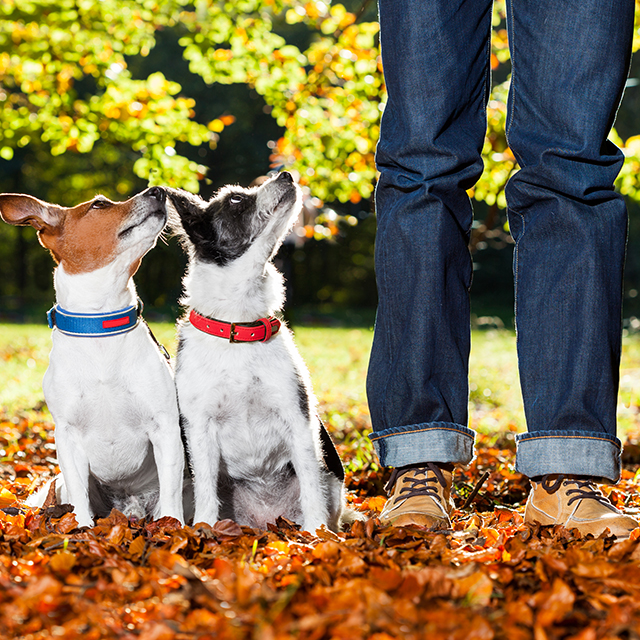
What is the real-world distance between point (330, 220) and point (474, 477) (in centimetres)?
385

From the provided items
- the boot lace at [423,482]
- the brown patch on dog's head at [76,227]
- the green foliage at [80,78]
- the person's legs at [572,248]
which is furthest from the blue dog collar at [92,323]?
the green foliage at [80,78]

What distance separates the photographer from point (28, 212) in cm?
284

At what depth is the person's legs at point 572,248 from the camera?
243cm

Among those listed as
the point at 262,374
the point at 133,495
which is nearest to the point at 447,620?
the point at 262,374

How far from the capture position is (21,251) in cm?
3080

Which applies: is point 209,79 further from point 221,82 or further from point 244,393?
point 244,393

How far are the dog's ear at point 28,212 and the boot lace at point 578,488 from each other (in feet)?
7.45

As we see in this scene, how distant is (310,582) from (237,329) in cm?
128

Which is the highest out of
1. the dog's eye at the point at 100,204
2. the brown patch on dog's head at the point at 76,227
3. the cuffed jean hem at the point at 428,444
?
the dog's eye at the point at 100,204

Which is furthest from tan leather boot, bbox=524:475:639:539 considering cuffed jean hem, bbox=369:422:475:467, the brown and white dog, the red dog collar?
the brown and white dog

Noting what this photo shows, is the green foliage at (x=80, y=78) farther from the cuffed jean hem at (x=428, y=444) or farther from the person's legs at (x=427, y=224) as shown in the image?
the cuffed jean hem at (x=428, y=444)

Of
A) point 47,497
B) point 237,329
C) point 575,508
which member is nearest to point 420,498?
point 575,508

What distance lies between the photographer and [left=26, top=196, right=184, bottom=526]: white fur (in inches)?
105

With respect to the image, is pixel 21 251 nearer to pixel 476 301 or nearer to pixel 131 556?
pixel 476 301
